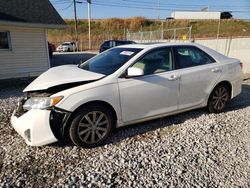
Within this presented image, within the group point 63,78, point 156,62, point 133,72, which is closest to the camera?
point 63,78

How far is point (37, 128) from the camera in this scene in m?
3.46

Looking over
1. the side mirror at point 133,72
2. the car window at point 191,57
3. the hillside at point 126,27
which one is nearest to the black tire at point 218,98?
the car window at point 191,57

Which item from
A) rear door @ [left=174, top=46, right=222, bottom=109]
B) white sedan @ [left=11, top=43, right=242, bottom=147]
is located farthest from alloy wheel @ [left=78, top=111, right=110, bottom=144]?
rear door @ [left=174, top=46, right=222, bottom=109]

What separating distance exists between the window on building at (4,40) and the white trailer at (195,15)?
163 feet

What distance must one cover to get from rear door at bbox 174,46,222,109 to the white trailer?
52.3 meters

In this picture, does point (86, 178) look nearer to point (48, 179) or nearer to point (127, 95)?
point (48, 179)

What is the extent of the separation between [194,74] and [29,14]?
9107mm

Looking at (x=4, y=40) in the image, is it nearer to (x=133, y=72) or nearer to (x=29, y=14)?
(x=29, y=14)

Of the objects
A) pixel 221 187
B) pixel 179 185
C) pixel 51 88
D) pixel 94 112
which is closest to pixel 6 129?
pixel 51 88

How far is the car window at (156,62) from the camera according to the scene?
4238 millimetres

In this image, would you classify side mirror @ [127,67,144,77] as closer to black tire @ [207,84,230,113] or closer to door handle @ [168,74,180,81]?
door handle @ [168,74,180,81]

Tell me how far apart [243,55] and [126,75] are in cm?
1074

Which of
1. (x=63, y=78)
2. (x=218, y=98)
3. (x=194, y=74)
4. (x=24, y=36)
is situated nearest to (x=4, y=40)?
(x=24, y=36)

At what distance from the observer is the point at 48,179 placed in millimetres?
3012
